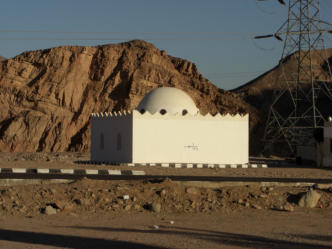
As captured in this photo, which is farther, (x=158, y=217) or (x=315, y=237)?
(x=158, y=217)

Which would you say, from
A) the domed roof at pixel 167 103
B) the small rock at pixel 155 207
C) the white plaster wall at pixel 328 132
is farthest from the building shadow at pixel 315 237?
the domed roof at pixel 167 103

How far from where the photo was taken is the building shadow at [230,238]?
353 inches

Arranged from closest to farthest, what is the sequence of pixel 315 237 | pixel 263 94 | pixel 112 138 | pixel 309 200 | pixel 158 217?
pixel 315 237, pixel 158 217, pixel 309 200, pixel 112 138, pixel 263 94

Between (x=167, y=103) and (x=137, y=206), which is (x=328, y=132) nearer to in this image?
(x=167, y=103)

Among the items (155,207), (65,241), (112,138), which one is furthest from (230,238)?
(112,138)

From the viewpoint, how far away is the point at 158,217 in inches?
480

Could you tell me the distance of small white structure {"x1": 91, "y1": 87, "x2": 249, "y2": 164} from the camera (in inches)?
1171

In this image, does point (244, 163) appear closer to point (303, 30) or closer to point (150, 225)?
point (303, 30)

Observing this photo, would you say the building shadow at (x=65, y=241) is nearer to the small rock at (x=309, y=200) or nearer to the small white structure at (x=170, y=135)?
the small rock at (x=309, y=200)

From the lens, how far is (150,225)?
432 inches

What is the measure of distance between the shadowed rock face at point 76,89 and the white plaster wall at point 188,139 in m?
32.8

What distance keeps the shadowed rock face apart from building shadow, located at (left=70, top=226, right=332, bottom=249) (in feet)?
171

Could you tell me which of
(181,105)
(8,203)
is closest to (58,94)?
(181,105)

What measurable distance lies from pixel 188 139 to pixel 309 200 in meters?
17.1
